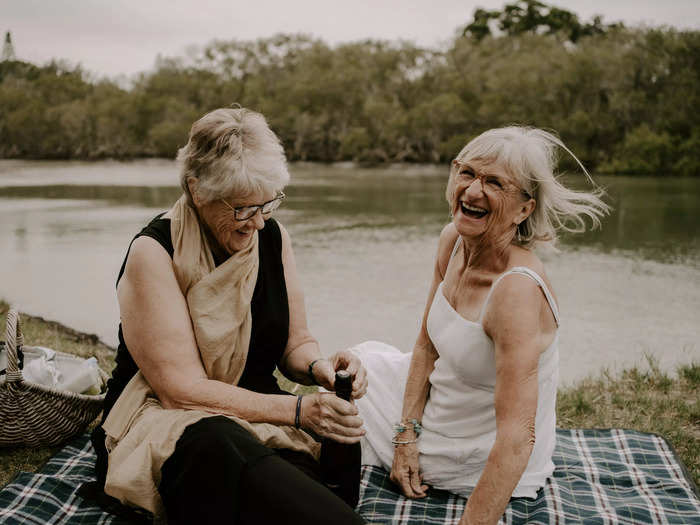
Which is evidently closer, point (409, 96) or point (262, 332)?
point (262, 332)

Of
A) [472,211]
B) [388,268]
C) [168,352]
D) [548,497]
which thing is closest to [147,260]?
[168,352]

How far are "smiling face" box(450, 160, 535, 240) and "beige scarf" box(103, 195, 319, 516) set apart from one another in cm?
72

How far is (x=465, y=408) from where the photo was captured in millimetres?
2520

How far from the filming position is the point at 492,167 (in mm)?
2281

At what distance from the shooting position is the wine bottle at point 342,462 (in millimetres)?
2141

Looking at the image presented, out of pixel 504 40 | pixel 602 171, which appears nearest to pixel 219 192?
pixel 602 171

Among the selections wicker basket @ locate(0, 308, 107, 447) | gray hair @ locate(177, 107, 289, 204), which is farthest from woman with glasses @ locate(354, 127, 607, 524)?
wicker basket @ locate(0, 308, 107, 447)

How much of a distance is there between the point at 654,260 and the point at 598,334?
426cm

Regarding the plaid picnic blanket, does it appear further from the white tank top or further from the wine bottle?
the wine bottle

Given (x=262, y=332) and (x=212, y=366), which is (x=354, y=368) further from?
(x=212, y=366)

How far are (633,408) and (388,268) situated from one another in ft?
18.0

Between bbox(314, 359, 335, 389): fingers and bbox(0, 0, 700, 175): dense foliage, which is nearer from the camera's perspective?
bbox(314, 359, 335, 389): fingers

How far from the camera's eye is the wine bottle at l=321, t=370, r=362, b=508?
7.02ft

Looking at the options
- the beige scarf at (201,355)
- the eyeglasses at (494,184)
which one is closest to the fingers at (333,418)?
the beige scarf at (201,355)
